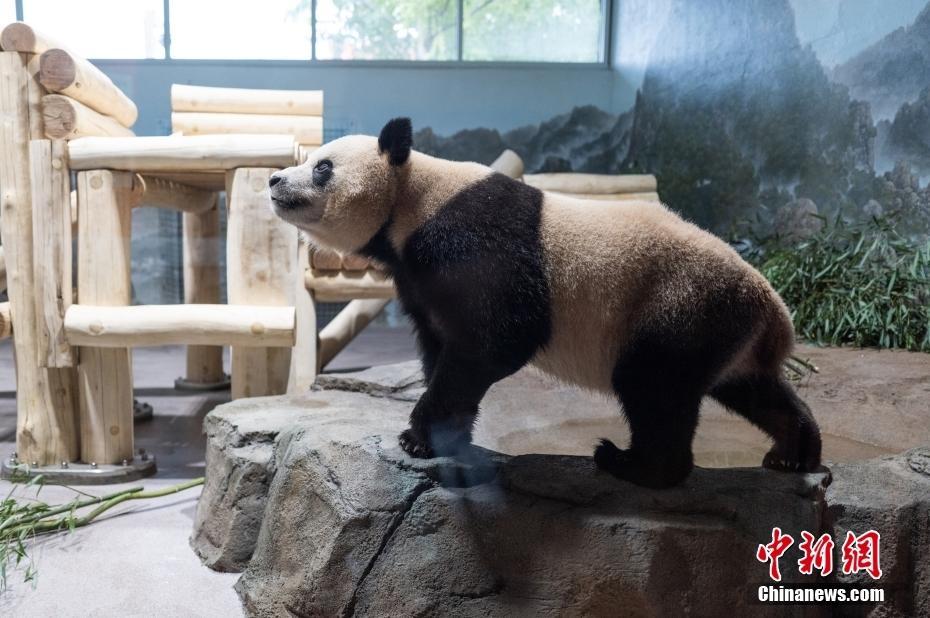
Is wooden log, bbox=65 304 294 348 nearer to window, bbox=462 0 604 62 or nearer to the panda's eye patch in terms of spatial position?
the panda's eye patch

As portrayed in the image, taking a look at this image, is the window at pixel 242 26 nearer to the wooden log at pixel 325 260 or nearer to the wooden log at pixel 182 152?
the wooden log at pixel 182 152

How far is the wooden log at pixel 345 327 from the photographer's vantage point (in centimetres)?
494

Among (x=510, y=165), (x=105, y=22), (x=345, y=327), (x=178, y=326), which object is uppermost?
(x=105, y=22)

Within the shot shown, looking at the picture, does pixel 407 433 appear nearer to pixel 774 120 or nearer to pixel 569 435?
pixel 569 435

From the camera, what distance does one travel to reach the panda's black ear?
6.44ft

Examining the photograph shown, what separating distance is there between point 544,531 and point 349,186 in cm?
100

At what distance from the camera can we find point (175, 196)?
461cm

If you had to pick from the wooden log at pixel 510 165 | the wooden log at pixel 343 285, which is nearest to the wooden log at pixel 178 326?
the wooden log at pixel 343 285

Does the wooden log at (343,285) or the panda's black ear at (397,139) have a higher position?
the panda's black ear at (397,139)

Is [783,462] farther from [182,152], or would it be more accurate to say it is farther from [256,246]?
[182,152]

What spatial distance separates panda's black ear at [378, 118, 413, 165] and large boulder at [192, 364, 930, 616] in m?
0.77

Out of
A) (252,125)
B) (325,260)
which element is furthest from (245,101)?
(325,260)

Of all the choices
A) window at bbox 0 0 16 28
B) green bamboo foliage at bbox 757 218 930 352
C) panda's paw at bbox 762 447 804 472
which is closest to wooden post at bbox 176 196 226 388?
window at bbox 0 0 16 28

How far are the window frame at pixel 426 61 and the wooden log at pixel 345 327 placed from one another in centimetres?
161
